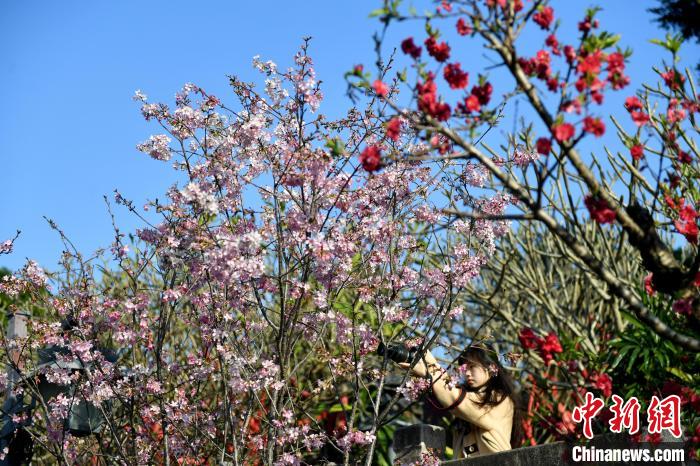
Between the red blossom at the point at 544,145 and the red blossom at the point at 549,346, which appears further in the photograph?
the red blossom at the point at 549,346

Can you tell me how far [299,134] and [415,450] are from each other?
2.93m

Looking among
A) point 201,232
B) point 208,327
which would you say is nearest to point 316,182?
point 201,232

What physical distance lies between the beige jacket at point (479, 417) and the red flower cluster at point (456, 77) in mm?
3226

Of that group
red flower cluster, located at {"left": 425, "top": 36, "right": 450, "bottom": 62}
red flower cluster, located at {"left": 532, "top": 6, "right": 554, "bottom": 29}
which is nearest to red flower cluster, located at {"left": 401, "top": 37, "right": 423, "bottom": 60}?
red flower cluster, located at {"left": 425, "top": 36, "right": 450, "bottom": 62}

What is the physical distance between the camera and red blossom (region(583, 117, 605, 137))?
143 inches

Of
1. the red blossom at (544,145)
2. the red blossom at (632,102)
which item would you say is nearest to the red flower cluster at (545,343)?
the red blossom at (544,145)

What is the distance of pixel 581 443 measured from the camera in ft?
17.9

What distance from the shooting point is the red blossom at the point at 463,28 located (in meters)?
3.96

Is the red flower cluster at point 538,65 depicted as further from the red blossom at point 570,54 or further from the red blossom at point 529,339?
the red blossom at point 529,339

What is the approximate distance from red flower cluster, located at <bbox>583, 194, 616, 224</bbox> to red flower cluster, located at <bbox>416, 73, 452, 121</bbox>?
0.83 meters

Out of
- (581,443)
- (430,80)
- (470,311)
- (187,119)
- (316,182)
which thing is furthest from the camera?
(470,311)

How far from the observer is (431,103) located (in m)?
3.88

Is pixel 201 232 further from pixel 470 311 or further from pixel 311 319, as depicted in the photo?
pixel 470 311

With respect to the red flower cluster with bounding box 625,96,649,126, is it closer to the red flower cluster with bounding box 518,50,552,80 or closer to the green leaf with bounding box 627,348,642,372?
the red flower cluster with bounding box 518,50,552,80
